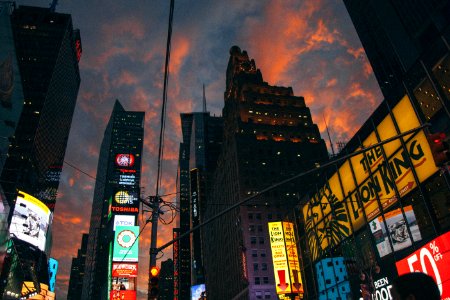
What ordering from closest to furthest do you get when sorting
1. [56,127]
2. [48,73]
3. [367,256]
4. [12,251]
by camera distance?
[367,256]
[12,251]
[48,73]
[56,127]

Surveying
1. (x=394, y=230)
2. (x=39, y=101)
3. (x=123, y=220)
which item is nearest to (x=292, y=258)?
(x=394, y=230)

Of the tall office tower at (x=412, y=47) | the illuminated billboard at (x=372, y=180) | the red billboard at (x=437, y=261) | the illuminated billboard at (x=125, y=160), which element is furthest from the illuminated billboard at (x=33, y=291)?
the tall office tower at (x=412, y=47)

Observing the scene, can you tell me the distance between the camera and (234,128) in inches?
4434

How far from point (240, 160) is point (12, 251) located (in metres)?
71.2

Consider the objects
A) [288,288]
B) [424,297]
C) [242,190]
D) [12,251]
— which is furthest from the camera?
[242,190]

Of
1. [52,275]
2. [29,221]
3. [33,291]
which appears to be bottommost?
[33,291]

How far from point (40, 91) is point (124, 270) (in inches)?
2959

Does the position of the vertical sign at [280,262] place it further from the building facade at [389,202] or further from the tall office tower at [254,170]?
the tall office tower at [254,170]

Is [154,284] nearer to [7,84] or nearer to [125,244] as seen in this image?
[7,84]

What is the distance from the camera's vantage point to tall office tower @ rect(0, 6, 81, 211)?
111562 mm

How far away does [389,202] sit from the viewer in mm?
26047

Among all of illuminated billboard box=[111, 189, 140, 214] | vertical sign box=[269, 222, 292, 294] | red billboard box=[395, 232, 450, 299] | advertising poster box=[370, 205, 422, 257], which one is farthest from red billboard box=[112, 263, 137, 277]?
red billboard box=[395, 232, 450, 299]

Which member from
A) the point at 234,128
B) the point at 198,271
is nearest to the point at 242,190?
the point at 234,128

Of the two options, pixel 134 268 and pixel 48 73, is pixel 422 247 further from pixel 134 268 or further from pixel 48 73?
pixel 48 73
